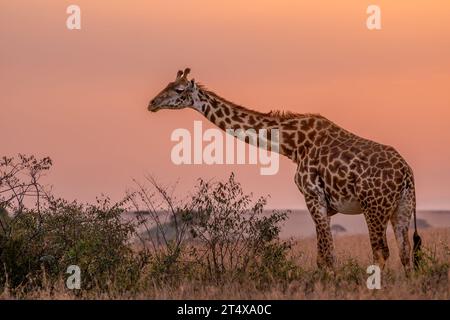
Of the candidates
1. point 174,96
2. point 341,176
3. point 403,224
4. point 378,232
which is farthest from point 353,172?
point 174,96

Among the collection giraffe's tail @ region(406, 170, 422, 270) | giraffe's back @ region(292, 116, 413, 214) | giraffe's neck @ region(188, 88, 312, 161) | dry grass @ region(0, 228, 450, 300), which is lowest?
dry grass @ region(0, 228, 450, 300)

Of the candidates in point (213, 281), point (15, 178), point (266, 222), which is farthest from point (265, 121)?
point (15, 178)

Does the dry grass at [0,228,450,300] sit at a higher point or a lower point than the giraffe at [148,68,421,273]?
lower

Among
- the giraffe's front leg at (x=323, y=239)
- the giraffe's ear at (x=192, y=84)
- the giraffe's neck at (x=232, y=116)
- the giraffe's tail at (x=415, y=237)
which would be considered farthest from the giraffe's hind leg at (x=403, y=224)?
the giraffe's ear at (x=192, y=84)

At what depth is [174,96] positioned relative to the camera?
2133 centimetres

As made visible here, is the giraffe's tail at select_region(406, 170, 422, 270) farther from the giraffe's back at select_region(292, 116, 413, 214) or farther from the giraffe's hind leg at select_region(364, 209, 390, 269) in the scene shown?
the giraffe's hind leg at select_region(364, 209, 390, 269)

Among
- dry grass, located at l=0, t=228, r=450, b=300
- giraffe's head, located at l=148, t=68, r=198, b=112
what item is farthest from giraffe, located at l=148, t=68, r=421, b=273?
dry grass, located at l=0, t=228, r=450, b=300

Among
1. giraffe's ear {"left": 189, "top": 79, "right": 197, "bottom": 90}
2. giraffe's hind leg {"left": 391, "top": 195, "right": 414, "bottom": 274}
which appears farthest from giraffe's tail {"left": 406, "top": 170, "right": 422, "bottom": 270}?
giraffe's ear {"left": 189, "top": 79, "right": 197, "bottom": 90}

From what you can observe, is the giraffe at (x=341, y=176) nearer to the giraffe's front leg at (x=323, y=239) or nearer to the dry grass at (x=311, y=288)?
the giraffe's front leg at (x=323, y=239)

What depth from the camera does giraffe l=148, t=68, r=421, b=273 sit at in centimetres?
1986

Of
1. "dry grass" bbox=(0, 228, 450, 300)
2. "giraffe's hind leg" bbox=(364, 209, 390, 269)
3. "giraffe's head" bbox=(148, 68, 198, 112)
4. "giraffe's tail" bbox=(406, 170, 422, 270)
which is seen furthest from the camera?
"giraffe's head" bbox=(148, 68, 198, 112)

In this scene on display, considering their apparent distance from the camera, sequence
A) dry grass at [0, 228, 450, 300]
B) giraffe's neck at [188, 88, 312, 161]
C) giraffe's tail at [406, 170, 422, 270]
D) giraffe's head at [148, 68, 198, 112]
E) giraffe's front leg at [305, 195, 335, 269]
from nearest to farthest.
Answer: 1. dry grass at [0, 228, 450, 300]
2. giraffe's tail at [406, 170, 422, 270]
3. giraffe's front leg at [305, 195, 335, 269]
4. giraffe's head at [148, 68, 198, 112]
5. giraffe's neck at [188, 88, 312, 161]

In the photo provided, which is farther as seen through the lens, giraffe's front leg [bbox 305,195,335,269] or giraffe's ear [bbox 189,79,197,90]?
giraffe's ear [bbox 189,79,197,90]

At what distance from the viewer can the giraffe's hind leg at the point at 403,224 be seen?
20.0m
